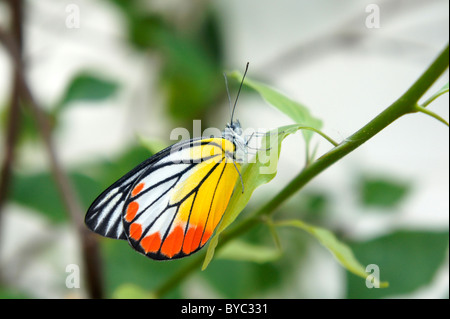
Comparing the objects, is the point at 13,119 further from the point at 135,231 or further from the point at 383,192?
the point at 383,192

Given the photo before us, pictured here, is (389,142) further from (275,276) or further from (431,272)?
(431,272)

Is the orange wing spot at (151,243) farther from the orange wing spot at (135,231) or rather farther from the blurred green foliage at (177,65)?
the blurred green foliage at (177,65)

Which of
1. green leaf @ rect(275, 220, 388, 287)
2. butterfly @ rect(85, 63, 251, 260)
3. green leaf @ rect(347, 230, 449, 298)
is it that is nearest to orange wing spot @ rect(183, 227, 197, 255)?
butterfly @ rect(85, 63, 251, 260)

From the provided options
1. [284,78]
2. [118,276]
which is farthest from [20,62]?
[284,78]

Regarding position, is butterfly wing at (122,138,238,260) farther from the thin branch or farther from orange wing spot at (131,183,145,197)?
the thin branch

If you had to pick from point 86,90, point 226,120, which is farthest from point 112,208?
point 226,120

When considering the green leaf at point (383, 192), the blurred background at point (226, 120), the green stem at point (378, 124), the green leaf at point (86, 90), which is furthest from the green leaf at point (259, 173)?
the green leaf at point (383, 192)
